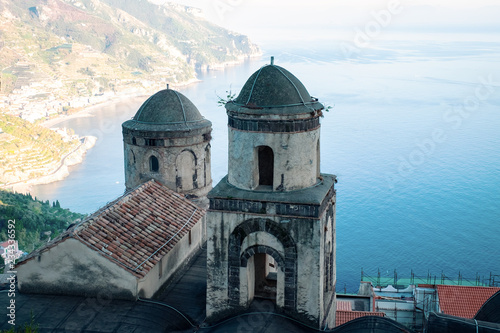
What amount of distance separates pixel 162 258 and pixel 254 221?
406 centimetres

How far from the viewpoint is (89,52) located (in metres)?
155

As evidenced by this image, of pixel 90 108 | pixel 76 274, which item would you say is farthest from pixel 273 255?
pixel 90 108

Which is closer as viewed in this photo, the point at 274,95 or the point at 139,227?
the point at 274,95

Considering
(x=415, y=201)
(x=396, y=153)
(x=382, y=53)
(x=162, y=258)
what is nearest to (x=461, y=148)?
(x=396, y=153)

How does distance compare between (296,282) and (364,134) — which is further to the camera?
(364,134)

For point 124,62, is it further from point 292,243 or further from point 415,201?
point 292,243

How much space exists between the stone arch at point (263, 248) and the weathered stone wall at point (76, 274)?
2.75 m

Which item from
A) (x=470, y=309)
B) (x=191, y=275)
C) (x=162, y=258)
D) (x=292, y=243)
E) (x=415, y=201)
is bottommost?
(x=415, y=201)

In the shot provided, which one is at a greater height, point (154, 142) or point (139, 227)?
point (154, 142)

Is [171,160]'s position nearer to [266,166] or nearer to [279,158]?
[266,166]

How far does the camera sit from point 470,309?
1134 inches

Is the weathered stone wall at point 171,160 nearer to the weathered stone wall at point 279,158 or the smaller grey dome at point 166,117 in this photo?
the smaller grey dome at point 166,117

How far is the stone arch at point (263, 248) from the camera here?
46.2ft

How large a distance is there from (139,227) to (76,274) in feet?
8.44
